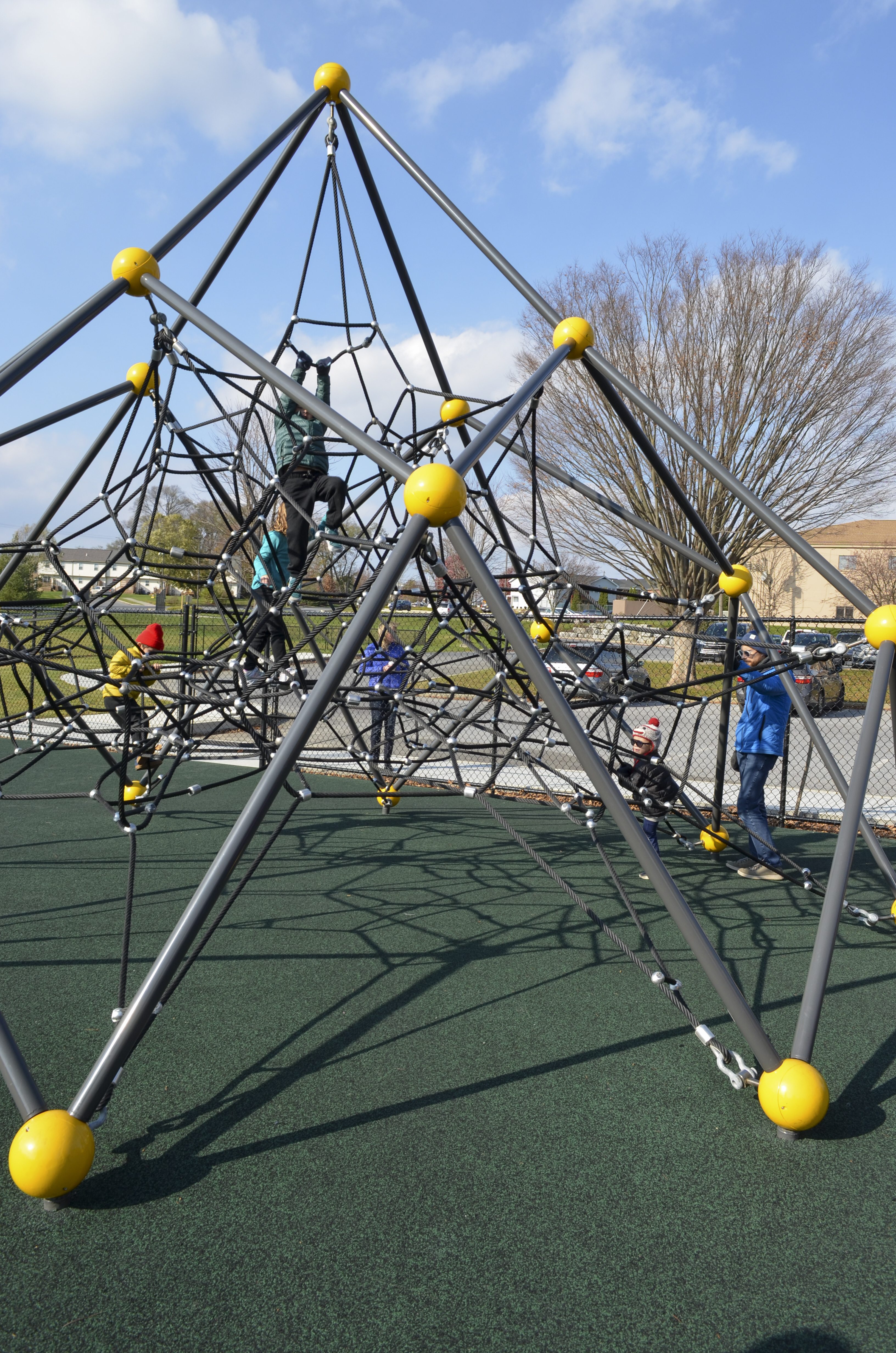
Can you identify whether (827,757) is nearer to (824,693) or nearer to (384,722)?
(384,722)

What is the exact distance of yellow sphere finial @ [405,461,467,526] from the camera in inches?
95.2

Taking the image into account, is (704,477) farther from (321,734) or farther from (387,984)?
(387,984)

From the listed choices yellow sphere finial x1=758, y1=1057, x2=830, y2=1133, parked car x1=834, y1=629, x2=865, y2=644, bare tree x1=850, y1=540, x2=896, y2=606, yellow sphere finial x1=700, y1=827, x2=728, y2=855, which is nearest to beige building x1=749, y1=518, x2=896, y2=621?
bare tree x1=850, y1=540, x2=896, y2=606

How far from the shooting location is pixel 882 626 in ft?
10.6

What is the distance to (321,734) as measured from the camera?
12.3 meters

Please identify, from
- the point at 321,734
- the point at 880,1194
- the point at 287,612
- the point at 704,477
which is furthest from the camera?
the point at 704,477

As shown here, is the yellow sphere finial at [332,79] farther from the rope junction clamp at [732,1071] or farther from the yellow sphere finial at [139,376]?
the rope junction clamp at [732,1071]

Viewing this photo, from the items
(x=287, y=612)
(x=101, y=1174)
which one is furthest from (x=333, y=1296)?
(x=287, y=612)

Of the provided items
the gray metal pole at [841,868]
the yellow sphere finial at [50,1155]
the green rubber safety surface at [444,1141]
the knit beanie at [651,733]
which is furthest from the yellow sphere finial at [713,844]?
the yellow sphere finial at [50,1155]

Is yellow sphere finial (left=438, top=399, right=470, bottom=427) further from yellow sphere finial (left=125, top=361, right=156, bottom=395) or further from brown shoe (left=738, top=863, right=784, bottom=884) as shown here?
brown shoe (left=738, top=863, right=784, bottom=884)

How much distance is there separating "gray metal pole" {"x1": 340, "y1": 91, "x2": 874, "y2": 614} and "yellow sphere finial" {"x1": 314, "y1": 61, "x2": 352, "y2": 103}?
0.16ft

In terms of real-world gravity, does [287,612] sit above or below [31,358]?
below

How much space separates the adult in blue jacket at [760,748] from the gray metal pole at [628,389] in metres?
1.76

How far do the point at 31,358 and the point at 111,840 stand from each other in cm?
422
